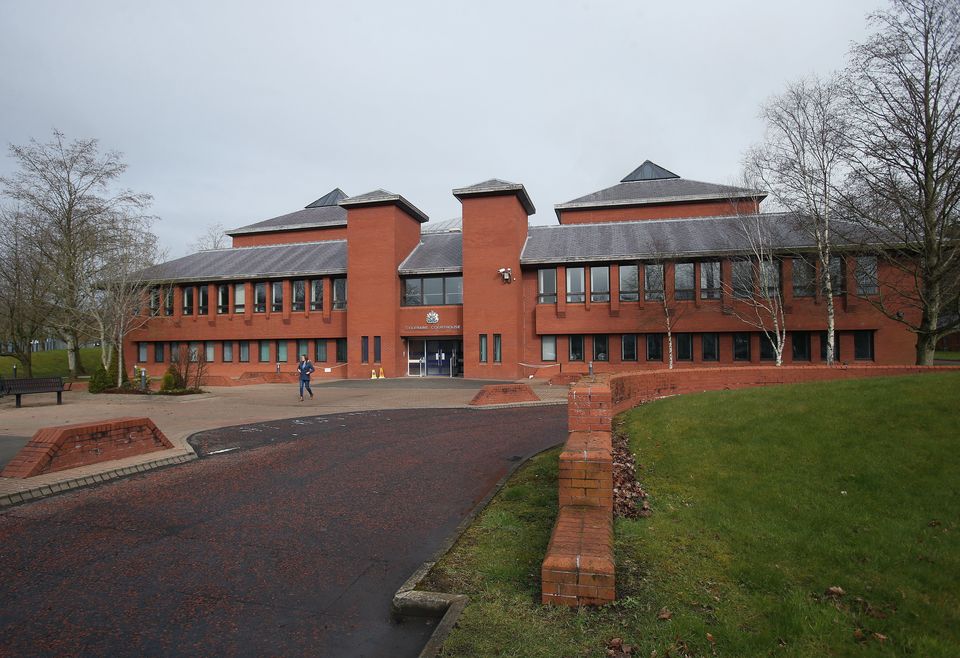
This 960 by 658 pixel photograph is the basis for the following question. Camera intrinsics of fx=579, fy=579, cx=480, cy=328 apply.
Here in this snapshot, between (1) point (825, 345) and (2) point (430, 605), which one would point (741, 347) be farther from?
(2) point (430, 605)

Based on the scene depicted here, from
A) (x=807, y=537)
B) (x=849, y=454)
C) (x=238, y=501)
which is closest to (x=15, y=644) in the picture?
(x=238, y=501)

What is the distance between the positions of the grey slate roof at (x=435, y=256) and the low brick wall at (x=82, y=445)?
24255 mm

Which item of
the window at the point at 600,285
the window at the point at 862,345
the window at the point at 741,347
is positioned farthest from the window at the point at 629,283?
the window at the point at 862,345

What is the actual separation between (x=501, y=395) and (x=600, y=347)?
47.5 feet

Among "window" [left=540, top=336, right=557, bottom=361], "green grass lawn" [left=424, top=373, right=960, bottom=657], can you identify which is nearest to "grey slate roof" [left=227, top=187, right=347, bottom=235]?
"window" [left=540, top=336, right=557, bottom=361]

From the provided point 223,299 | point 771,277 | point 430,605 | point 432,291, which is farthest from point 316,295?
point 430,605

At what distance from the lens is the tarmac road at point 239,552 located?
12.5 ft

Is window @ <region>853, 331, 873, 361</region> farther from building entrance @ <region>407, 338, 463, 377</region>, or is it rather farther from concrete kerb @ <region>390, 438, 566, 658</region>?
concrete kerb @ <region>390, 438, 566, 658</region>

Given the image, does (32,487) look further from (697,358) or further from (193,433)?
(697,358)

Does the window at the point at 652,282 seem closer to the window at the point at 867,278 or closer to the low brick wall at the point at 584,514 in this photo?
the window at the point at 867,278

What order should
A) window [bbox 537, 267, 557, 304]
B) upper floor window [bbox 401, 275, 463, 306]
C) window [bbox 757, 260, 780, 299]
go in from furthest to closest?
1. upper floor window [bbox 401, 275, 463, 306]
2. window [bbox 537, 267, 557, 304]
3. window [bbox 757, 260, 780, 299]

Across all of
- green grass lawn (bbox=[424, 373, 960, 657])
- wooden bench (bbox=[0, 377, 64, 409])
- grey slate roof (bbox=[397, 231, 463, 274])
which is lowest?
green grass lawn (bbox=[424, 373, 960, 657])

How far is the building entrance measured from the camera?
3450cm

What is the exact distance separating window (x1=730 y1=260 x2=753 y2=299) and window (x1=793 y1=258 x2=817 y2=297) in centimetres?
232
